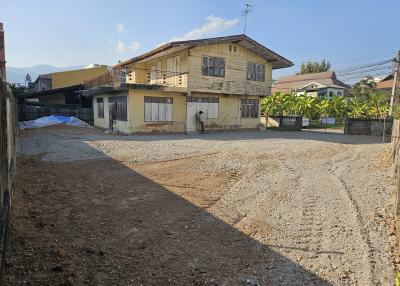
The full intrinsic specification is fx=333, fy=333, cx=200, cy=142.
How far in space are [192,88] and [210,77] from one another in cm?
171

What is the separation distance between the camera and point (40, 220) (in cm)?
532

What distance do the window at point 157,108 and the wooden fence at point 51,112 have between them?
30.7ft

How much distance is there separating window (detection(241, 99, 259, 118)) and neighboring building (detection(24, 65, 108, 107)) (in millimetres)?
15002

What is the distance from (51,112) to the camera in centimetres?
2761

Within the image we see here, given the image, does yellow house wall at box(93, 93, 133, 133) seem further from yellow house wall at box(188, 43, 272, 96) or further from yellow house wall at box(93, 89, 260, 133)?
yellow house wall at box(188, 43, 272, 96)

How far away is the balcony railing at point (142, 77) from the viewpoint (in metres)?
22.1

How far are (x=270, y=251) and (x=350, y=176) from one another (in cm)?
590

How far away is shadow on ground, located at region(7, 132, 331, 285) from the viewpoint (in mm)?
3949

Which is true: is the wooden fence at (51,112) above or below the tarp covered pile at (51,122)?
above

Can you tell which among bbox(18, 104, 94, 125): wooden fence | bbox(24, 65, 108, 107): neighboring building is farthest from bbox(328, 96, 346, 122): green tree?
bbox(24, 65, 108, 107): neighboring building

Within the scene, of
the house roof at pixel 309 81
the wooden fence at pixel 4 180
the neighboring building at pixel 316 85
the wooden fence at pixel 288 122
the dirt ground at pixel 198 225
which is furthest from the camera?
the house roof at pixel 309 81

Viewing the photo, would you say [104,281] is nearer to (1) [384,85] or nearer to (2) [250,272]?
(2) [250,272]

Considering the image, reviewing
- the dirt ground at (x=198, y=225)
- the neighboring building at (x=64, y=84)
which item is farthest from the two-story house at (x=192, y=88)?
the dirt ground at (x=198, y=225)

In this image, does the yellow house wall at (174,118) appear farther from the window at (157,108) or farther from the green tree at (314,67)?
the green tree at (314,67)
